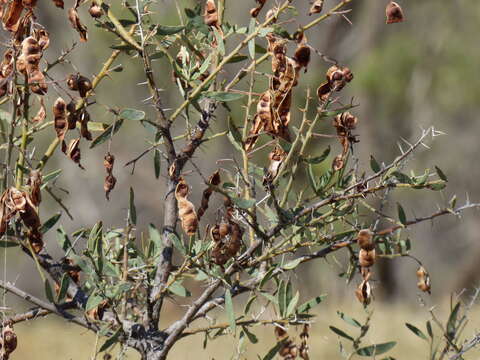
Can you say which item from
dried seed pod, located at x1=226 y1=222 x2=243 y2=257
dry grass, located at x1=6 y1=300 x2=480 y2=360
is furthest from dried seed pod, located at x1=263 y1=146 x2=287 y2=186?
dry grass, located at x1=6 y1=300 x2=480 y2=360

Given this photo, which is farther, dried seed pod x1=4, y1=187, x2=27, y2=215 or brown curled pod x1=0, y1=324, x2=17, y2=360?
brown curled pod x1=0, y1=324, x2=17, y2=360

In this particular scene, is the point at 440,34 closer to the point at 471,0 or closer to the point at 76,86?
the point at 471,0

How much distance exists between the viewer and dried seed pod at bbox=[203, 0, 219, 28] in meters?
1.29

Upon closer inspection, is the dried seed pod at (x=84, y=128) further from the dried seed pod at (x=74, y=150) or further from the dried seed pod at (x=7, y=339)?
the dried seed pod at (x=7, y=339)

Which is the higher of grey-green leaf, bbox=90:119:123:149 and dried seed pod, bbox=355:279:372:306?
grey-green leaf, bbox=90:119:123:149

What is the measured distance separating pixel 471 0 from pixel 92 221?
286 inches

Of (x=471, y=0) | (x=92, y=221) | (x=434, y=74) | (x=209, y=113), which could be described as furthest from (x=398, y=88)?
(x=209, y=113)

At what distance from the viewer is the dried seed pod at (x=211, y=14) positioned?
1295mm

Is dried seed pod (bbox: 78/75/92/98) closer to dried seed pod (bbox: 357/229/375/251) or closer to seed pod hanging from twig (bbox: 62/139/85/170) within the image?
seed pod hanging from twig (bbox: 62/139/85/170)

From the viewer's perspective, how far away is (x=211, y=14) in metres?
1.30

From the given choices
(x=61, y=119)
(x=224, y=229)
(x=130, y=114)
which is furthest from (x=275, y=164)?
(x=61, y=119)

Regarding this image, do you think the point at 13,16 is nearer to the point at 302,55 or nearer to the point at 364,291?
the point at 302,55

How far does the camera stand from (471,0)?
1141 cm

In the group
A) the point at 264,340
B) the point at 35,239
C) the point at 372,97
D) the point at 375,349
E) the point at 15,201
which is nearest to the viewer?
the point at 15,201
